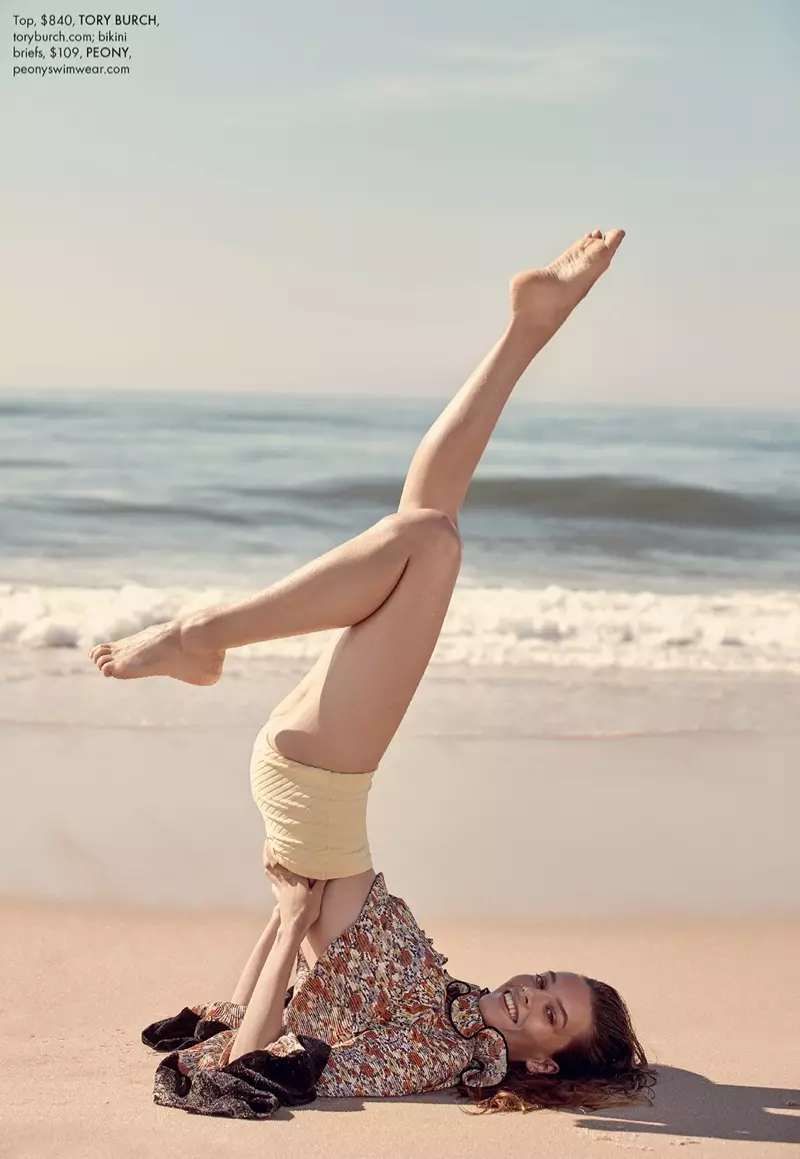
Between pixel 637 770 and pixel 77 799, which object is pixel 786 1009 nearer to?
pixel 637 770

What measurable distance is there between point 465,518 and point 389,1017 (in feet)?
34.1

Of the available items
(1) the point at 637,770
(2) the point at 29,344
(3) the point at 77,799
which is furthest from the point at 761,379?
(3) the point at 77,799

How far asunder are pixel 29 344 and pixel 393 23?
5543 mm

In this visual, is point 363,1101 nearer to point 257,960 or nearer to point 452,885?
point 257,960

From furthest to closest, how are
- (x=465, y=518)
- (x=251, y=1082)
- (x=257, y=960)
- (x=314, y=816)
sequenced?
(x=465, y=518), (x=257, y=960), (x=314, y=816), (x=251, y=1082)

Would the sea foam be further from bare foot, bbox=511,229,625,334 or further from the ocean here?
bare foot, bbox=511,229,625,334

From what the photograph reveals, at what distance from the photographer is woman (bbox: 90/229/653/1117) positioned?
9.49 ft

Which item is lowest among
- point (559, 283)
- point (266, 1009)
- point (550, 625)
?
point (266, 1009)

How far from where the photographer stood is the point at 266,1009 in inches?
113

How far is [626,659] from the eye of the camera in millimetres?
8039

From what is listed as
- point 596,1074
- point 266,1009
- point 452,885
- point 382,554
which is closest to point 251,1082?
point 266,1009

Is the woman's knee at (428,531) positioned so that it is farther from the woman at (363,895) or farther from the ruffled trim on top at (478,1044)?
the ruffled trim on top at (478,1044)

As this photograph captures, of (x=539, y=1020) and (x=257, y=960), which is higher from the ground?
(x=257, y=960)

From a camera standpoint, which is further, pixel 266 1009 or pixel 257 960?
pixel 257 960
